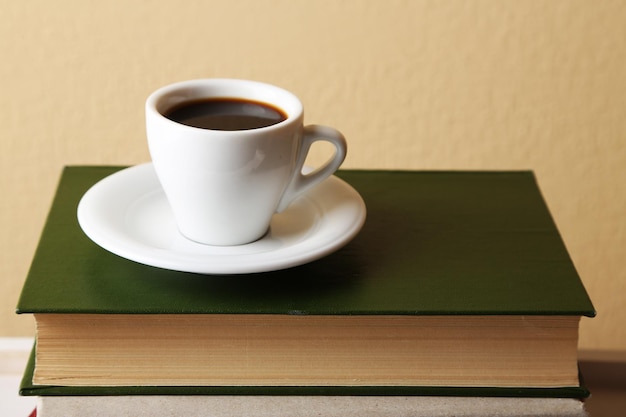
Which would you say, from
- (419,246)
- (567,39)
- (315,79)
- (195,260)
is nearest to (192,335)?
(195,260)

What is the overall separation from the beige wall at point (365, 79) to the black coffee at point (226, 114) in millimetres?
380

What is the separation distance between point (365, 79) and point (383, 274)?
→ 47 cm

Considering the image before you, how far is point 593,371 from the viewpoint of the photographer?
646 mm

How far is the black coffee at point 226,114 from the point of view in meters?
0.54

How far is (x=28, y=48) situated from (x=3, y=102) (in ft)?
0.23

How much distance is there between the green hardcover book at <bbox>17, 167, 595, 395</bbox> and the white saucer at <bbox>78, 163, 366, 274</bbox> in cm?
2

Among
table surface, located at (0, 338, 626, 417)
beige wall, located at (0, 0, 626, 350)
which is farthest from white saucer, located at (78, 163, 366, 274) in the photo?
beige wall, located at (0, 0, 626, 350)

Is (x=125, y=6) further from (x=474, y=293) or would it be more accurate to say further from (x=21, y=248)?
(x=474, y=293)

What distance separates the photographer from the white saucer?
477 millimetres

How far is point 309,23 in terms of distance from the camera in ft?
3.03

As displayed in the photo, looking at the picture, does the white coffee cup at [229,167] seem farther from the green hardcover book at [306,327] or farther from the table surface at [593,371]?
the table surface at [593,371]

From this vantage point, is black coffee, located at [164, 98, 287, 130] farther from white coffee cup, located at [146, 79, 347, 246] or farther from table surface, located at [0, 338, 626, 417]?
table surface, located at [0, 338, 626, 417]

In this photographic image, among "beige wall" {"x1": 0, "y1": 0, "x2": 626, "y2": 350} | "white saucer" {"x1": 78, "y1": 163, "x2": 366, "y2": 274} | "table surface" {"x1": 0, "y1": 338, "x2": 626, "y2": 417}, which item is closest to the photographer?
"white saucer" {"x1": 78, "y1": 163, "x2": 366, "y2": 274}

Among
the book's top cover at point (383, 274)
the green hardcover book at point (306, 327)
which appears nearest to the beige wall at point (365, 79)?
the book's top cover at point (383, 274)
